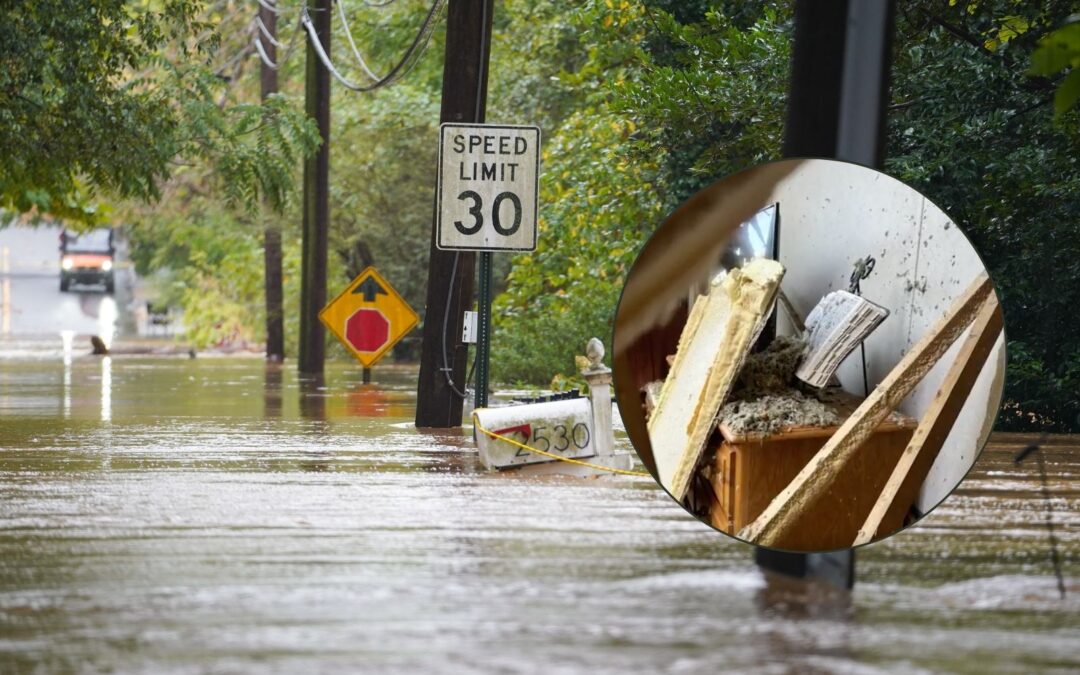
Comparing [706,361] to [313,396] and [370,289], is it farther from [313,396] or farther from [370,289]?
[370,289]

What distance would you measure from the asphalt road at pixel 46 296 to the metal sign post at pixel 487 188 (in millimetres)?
58160

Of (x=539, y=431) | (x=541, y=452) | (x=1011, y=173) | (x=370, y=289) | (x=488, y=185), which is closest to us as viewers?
(x=541, y=452)

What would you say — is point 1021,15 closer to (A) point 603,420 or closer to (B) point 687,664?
(A) point 603,420

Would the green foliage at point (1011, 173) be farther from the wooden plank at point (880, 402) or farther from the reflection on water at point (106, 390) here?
the wooden plank at point (880, 402)

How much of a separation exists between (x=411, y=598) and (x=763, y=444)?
1.77m

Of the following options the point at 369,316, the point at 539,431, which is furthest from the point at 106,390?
the point at 539,431

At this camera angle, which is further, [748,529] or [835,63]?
[835,63]

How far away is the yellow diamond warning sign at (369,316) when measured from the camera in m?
22.9

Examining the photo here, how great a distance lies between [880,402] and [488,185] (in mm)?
8727

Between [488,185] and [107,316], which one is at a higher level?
[488,185]

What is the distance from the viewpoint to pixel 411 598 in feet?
23.9

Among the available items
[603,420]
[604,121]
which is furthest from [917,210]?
[604,121]

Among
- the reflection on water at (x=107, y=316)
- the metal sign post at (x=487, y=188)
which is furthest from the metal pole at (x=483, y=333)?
the reflection on water at (x=107, y=316)

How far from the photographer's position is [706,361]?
623cm
